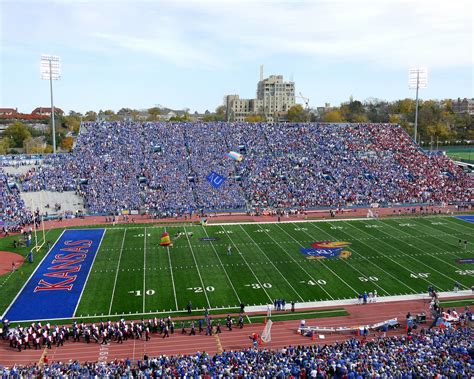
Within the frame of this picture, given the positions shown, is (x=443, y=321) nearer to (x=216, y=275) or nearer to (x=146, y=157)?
(x=216, y=275)

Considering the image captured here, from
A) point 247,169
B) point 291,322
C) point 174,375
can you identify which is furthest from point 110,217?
point 174,375

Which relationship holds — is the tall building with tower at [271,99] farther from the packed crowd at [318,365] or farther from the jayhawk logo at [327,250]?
the packed crowd at [318,365]

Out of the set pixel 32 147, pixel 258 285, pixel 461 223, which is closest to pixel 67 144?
pixel 32 147

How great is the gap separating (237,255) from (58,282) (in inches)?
471

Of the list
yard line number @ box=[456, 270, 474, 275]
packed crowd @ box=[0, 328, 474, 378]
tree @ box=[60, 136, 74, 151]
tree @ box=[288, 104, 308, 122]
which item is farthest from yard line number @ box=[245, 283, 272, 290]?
tree @ box=[288, 104, 308, 122]

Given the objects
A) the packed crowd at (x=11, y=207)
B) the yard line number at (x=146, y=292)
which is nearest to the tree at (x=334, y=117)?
the packed crowd at (x=11, y=207)

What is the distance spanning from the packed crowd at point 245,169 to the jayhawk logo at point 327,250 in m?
13.9

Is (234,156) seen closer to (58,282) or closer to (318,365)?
(58,282)

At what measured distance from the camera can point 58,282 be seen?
91.2 ft

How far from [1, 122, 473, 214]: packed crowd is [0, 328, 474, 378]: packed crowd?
30.1 m

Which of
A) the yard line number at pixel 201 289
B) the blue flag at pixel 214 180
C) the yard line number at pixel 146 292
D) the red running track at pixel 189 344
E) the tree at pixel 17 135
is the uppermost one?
the tree at pixel 17 135

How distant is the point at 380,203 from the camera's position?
51.3m

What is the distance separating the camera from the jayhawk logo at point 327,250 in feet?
108

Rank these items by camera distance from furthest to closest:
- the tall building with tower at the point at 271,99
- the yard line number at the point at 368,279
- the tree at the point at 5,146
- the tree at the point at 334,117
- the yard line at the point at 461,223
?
the tall building with tower at the point at 271,99 → the tree at the point at 334,117 → the tree at the point at 5,146 → the yard line at the point at 461,223 → the yard line number at the point at 368,279
